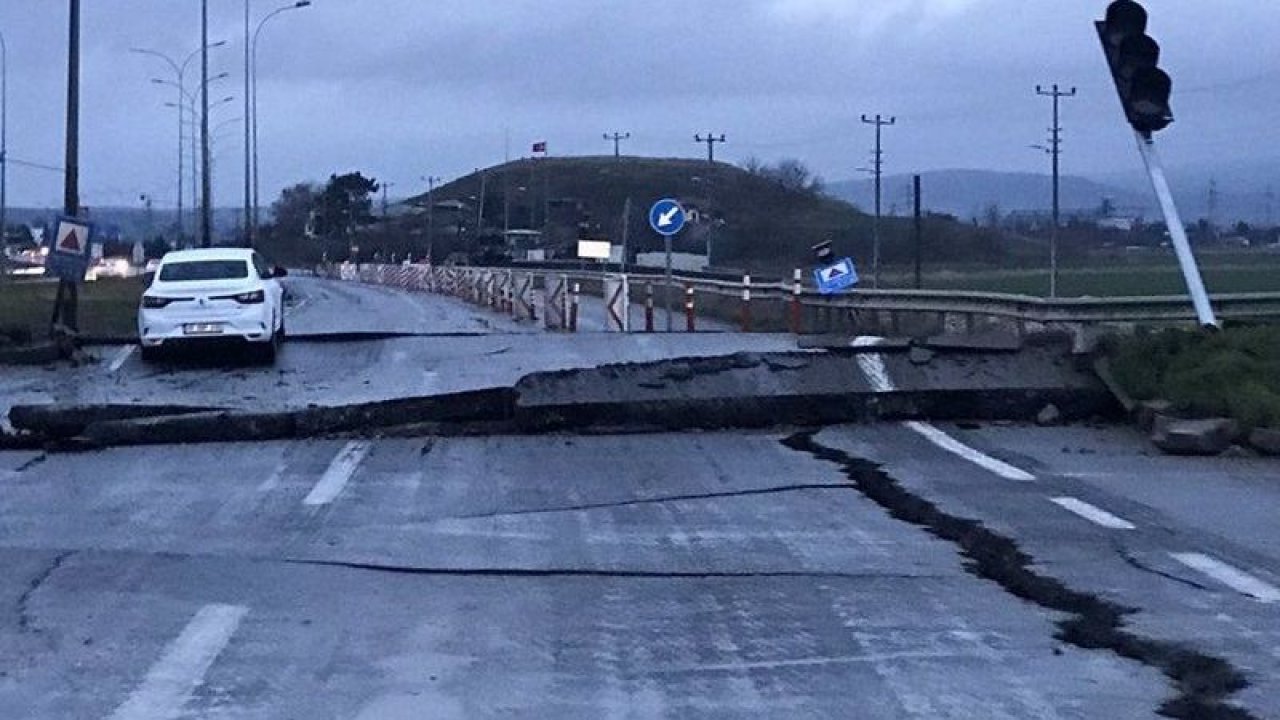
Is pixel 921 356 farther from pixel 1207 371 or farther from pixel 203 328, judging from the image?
pixel 203 328

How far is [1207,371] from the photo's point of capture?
18.2 meters

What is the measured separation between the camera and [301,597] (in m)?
10.3

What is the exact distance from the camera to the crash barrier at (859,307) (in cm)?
2481

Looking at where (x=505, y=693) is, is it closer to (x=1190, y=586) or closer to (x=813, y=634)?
(x=813, y=634)

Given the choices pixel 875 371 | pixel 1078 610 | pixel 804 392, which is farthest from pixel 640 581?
pixel 875 371

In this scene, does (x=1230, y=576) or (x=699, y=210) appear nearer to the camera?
(x=1230, y=576)

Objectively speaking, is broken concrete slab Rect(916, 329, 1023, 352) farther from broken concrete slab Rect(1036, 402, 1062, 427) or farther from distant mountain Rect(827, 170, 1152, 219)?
distant mountain Rect(827, 170, 1152, 219)

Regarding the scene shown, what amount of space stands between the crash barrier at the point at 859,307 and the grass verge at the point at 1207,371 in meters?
1.10

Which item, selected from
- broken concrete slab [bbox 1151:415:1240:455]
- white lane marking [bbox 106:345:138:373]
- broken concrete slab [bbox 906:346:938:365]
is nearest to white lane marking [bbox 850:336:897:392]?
broken concrete slab [bbox 906:346:938:365]

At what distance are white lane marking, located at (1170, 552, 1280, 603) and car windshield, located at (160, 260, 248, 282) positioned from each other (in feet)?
61.7

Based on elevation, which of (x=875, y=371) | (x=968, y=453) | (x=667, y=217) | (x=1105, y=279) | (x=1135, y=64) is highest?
(x=1135, y=64)

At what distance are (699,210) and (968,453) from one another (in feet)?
261

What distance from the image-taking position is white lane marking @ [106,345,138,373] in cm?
2553

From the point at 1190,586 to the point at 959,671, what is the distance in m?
2.47
